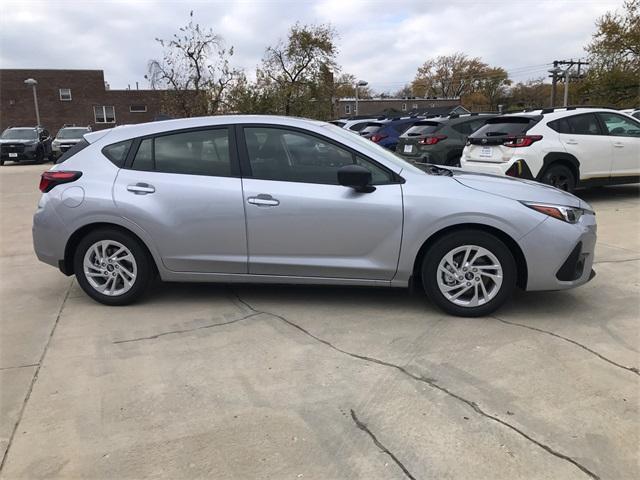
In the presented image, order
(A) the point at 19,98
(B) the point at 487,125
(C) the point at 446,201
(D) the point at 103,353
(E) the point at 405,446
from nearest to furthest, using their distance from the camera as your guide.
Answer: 1. (E) the point at 405,446
2. (D) the point at 103,353
3. (C) the point at 446,201
4. (B) the point at 487,125
5. (A) the point at 19,98

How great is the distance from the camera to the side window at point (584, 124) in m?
8.65

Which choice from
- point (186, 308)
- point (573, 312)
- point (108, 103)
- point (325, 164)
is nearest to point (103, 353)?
point (186, 308)

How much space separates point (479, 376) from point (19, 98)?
5001 centimetres

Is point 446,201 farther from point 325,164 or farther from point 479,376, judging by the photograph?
point 479,376

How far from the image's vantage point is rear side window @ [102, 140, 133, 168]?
4.57 metres

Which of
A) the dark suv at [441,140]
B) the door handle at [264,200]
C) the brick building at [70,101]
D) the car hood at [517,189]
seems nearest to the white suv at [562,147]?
the dark suv at [441,140]

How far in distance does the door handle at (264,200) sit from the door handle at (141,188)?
33.3 inches

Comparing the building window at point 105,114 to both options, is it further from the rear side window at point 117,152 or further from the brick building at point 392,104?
the rear side window at point 117,152

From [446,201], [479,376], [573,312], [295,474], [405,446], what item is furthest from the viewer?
[573,312]

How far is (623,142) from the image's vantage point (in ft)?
29.1

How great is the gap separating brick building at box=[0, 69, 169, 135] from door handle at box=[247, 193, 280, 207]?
42.2 metres

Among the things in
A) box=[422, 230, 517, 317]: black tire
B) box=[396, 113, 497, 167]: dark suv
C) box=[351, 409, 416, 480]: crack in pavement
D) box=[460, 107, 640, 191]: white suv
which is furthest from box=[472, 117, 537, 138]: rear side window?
box=[351, 409, 416, 480]: crack in pavement

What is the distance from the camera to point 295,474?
244cm

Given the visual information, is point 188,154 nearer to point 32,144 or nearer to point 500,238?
point 500,238
